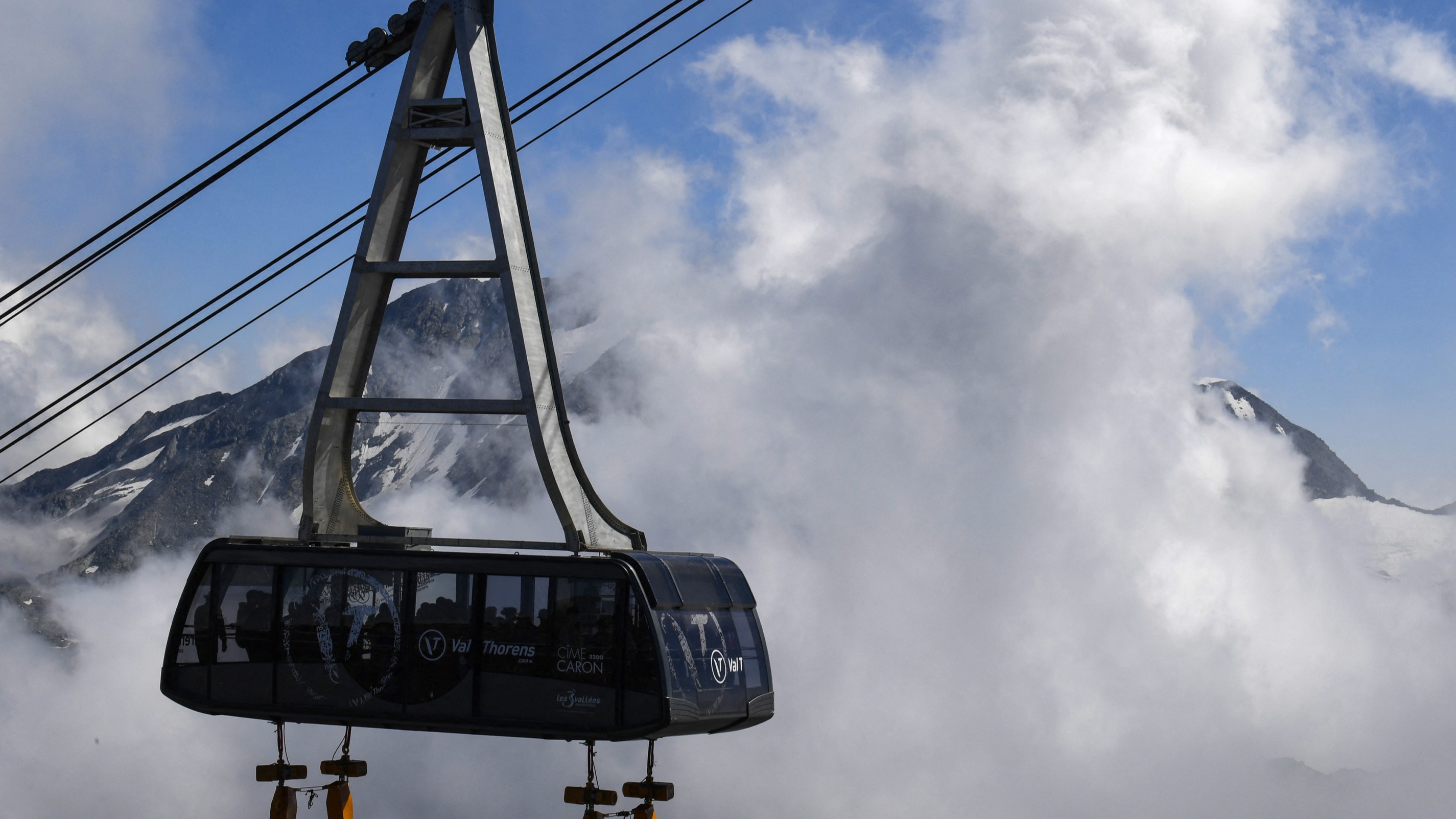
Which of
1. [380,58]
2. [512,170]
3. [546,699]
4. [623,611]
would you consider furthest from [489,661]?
[380,58]

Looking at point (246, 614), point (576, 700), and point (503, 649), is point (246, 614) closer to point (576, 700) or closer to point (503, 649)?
point (503, 649)

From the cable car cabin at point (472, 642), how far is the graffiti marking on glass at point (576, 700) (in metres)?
0.02

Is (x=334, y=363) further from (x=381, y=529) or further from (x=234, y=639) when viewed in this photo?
(x=234, y=639)

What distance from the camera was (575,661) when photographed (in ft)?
74.3

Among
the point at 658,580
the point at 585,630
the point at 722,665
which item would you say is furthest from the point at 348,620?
the point at 722,665

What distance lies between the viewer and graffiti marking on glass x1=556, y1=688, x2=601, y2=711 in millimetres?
22422

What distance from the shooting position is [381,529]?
25328mm

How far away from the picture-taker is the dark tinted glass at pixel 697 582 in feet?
76.5

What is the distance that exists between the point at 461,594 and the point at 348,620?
231 cm

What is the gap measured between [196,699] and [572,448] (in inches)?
331

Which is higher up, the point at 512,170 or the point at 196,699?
the point at 512,170

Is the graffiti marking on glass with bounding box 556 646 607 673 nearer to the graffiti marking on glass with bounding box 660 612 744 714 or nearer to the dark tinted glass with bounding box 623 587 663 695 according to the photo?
the dark tinted glass with bounding box 623 587 663 695

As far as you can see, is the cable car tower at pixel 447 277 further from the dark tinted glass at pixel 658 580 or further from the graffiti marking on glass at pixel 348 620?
the dark tinted glass at pixel 658 580

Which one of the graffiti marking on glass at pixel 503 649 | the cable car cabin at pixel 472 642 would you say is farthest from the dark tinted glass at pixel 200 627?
the graffiti marking on glass at pixel 503 649
